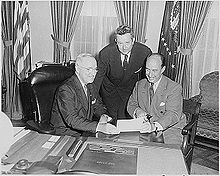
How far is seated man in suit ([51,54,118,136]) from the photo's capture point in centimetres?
274

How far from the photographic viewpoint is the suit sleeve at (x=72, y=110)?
8.93ft

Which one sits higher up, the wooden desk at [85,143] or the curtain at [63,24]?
the curtain at [63,24]

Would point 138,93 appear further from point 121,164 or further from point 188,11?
point 188,11

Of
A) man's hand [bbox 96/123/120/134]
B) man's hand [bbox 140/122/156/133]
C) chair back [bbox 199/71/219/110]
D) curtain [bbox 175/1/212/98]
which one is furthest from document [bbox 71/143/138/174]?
curtain [bbox 175/1/212/98]

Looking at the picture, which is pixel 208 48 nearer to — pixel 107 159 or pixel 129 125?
Answer: pixel 129 125

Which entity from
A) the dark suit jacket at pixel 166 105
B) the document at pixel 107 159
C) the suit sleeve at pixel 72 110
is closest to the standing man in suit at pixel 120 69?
the dark suit jacket at pixel 166 105

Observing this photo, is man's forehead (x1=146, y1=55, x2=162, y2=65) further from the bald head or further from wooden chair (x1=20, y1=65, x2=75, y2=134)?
wooden chair (x1=20, y1=65, x2=75, y2=134)

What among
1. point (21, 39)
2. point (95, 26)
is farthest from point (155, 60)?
point (21, 39)

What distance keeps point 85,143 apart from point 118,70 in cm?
174

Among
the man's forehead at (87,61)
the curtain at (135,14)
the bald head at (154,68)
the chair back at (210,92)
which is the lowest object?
the chair back at (210,92)

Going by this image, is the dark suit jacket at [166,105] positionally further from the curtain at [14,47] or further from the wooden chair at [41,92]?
the curtain at [14,47]

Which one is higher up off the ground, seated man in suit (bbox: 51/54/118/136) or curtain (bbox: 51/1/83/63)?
curtain (bbox: 51/1/83/63)

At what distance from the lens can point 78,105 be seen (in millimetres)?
2885

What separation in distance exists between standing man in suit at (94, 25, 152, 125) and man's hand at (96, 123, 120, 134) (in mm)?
1000
